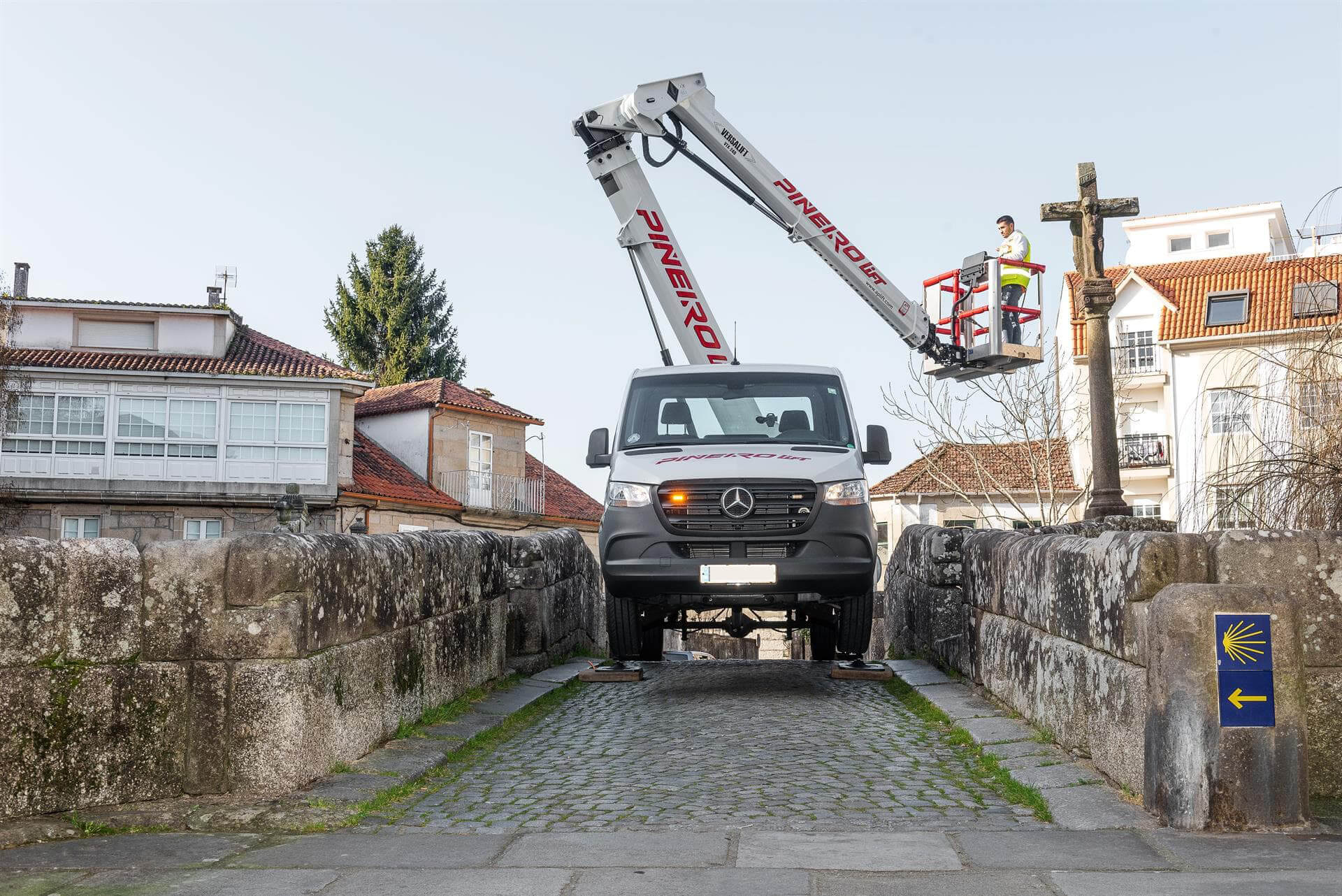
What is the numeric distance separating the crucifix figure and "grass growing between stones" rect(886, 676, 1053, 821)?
16.6 ft

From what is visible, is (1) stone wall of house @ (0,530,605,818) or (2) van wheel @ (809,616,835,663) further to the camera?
(2) van wheel @ (809,616,835,663)

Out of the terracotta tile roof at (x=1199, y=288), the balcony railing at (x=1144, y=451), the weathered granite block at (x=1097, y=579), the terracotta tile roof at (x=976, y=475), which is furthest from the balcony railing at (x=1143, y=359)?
the weathered granite block at (x=1097, y=579)

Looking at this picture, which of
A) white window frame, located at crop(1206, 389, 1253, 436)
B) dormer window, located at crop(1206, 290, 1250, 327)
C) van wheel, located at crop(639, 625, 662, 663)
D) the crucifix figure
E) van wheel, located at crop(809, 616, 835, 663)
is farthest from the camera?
dormer window, located at crop(1206, 290, 1250, 327)

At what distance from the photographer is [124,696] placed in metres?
5.10

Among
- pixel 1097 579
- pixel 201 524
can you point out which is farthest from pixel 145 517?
pixel 1097 579

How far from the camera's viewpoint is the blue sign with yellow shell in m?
4.57

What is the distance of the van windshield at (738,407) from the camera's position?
9.91m

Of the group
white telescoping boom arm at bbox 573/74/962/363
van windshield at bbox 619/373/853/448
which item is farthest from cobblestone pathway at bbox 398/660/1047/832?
white telescoping boom arm at bbox 573/74/962/363

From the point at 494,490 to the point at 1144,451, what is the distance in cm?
2244

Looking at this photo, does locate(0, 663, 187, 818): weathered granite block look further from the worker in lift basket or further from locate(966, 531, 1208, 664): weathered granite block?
the worker in lift basket

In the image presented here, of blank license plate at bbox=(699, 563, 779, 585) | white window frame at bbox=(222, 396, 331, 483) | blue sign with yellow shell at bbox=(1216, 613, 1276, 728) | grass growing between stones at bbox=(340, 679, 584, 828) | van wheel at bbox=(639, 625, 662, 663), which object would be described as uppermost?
white window frame at bbox=(222, 396, 331, 483)

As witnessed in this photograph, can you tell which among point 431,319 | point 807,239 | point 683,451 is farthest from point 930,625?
point 431,319

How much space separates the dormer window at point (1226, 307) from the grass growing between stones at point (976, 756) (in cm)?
3780

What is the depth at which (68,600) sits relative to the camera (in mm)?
5020
